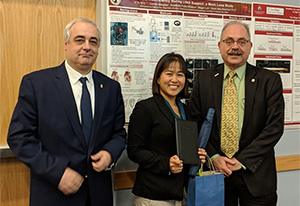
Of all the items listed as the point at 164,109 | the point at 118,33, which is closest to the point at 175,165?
the point at 164,109

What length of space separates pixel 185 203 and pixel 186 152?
1.27ft

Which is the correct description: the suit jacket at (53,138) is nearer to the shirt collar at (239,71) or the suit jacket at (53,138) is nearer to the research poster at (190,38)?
the research poster at (190,38)

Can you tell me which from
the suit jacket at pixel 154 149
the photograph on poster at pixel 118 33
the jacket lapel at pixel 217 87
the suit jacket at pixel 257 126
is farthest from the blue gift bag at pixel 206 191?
the photograph on poster at pixel 118 33

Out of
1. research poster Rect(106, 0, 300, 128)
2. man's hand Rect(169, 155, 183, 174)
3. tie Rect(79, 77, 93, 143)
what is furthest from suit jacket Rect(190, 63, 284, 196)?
tie Rect(79, 77, 93, 143)

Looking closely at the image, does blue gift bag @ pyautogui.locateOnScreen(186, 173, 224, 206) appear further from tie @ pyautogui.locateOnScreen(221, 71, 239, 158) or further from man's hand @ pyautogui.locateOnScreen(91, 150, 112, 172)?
man's hand @ pyautogui.locateOnScreen(91, 150, 112, 172)

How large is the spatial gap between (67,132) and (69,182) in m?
0.25

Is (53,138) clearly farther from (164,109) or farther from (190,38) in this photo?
(190,38)

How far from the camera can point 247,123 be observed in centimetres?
184

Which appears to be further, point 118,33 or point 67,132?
point 118,33

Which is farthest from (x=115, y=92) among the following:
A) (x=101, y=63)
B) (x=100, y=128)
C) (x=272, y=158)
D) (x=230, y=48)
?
(x=272, y=158)

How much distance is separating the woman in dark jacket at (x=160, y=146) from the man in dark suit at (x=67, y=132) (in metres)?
0.14

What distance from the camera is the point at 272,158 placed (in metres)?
1.92

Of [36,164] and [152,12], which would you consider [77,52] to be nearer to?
[36,164]

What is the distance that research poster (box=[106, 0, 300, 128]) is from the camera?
83.6 inches
